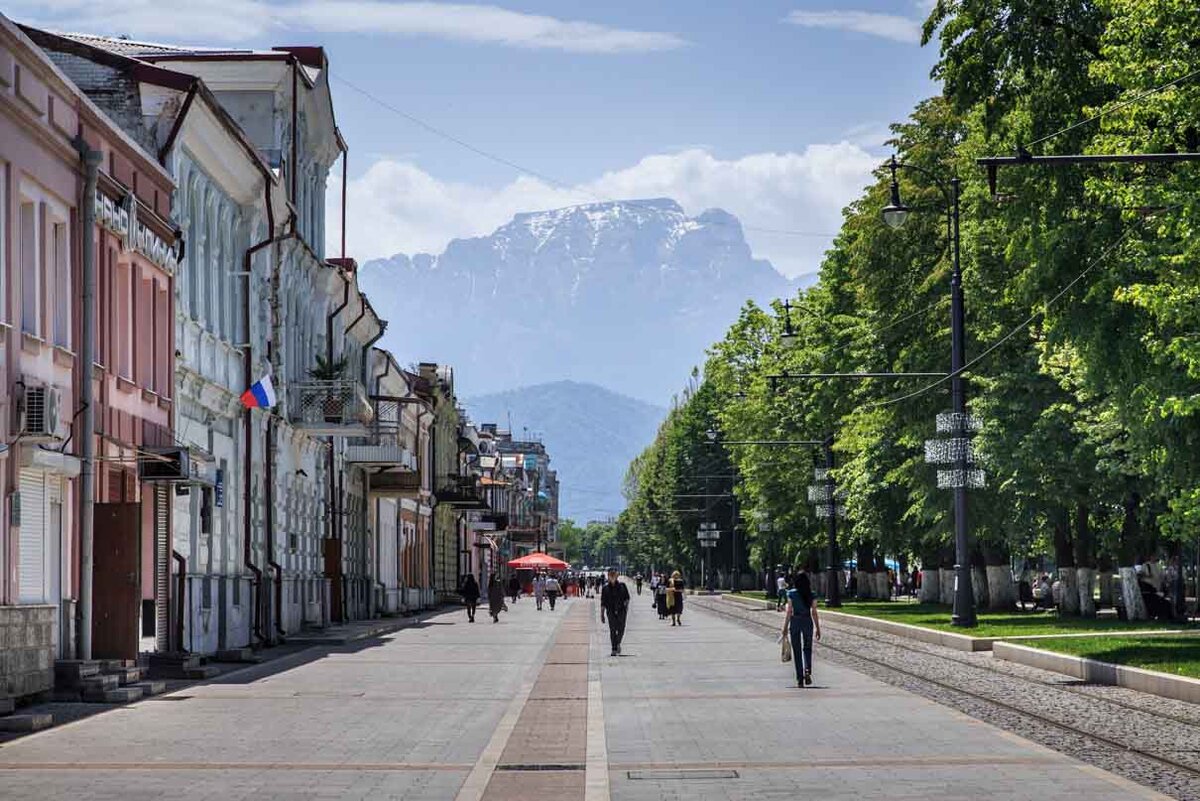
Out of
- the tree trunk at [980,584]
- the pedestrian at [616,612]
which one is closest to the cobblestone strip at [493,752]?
the pedestrian at [616,612]

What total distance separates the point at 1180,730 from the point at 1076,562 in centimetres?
3445

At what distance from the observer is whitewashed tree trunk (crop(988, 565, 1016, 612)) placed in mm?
57156

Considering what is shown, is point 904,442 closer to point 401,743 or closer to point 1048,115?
point 1048,115

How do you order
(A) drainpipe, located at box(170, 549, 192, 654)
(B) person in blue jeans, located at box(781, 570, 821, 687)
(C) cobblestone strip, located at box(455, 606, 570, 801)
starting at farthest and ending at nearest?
(A) drainpipe, located at box(170, 549, 192, 654) < (B) person in blue jeans, located at box(781, 570, 821, 687) < (C) cobblestone strip, located at box(455, 606, 570, 801)

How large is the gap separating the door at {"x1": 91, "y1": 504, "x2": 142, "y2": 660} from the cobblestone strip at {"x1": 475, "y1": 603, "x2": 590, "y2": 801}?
5210 mm

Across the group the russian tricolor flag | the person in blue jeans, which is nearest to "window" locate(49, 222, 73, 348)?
the person in blue jeans

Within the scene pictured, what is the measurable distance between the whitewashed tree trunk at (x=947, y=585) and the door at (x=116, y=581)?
1556 inches

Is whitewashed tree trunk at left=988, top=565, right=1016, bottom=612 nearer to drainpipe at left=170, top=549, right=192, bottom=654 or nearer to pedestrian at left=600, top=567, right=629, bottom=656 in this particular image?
pedestrian at left=600, top=567, right=629, bottom=656

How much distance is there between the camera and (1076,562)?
52594 millimetres

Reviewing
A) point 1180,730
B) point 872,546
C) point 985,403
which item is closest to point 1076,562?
point 985,403

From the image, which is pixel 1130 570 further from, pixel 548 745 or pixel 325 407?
pixel 548 745

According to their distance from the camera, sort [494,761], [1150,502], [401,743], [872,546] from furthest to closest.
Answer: [872,546] < [1150,502] < [401,743] < [494,761]

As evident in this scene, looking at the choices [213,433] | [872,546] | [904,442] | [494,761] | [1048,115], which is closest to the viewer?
[494,761]

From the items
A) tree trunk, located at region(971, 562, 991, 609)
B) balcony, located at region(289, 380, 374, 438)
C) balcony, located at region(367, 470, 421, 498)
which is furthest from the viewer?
balcony, located at region(367, 470, 421, 498)
